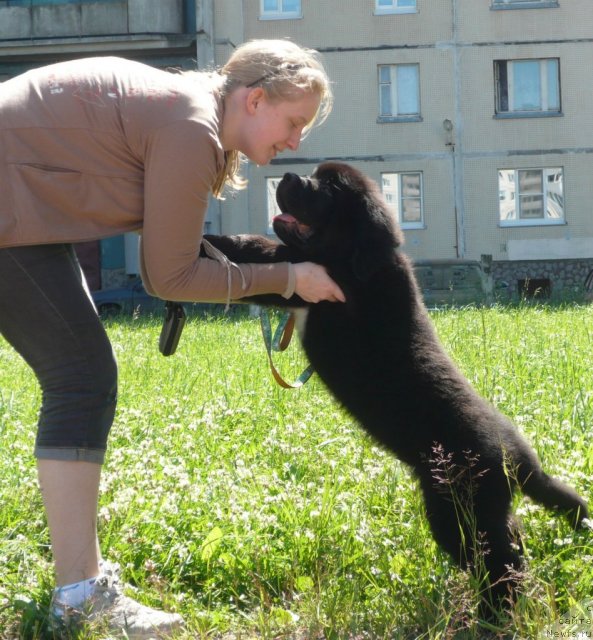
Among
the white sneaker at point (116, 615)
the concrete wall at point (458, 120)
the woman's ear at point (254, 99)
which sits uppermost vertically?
A: the concrete wall at point (458, 120)

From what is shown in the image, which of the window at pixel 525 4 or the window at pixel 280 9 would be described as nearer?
the window at pixel 525 4

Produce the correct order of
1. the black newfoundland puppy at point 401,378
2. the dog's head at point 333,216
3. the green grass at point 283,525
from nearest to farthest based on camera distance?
the green grass at point 283,525
the black newfoundland puppy at point 401,378
the dog's head at point 333,216

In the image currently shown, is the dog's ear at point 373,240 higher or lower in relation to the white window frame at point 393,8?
lower

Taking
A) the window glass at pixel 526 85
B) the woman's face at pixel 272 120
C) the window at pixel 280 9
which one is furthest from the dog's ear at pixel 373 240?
the window at pixel 280 9

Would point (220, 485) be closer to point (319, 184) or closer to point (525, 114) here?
point (319, 184)

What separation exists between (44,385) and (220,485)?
1.27 m

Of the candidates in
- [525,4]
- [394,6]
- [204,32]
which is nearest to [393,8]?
[394,6]

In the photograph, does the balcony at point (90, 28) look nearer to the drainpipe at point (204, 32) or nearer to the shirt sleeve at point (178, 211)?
the drainpipe at point (204, 32)

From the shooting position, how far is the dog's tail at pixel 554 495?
3186mm

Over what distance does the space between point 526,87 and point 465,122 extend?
192 cm

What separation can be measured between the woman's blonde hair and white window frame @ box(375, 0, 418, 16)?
75.8 ft

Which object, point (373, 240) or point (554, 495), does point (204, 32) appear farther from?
point (554, 495)

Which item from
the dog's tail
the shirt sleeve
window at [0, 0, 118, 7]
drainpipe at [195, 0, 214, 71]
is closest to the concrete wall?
drainpipe at [195, 0, 214, 71]

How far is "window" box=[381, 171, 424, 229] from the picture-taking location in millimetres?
24562
